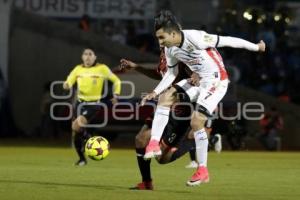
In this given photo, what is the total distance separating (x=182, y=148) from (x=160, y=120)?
3.71 ft

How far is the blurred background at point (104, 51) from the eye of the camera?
32.7m

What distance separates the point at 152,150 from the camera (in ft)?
48.8

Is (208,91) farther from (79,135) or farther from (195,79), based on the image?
(79,135)

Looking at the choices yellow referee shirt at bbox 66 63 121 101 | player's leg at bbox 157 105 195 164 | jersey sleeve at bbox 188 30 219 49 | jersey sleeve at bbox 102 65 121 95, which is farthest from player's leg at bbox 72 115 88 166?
jersey sleeve at bbox 188 30 219 49

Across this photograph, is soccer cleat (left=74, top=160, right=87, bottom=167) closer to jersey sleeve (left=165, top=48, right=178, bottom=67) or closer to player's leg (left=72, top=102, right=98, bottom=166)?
player's leg (left=72, top=102, right=98, bottom=166)

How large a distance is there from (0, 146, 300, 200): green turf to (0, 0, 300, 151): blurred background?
6.97 m

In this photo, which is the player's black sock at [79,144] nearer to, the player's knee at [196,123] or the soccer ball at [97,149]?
the soccer ball at [97,149]

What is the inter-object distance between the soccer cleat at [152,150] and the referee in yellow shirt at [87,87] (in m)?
6.89

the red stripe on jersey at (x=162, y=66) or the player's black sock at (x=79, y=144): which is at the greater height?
the red stripe on jersey at (x=162, y=66)

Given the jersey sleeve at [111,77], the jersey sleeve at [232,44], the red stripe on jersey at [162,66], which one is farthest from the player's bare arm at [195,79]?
the jersey sleeve at [111,77]

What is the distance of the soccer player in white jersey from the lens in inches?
585

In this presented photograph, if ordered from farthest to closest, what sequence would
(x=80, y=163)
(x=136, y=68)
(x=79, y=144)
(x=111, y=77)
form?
(x=111, y=77)
(x=79, y=144)
(x=80, y=163)
(x=136, y=68)

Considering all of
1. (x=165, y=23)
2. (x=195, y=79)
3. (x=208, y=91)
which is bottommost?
(x=208, y=91)

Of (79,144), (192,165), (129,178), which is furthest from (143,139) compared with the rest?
(79,144)
